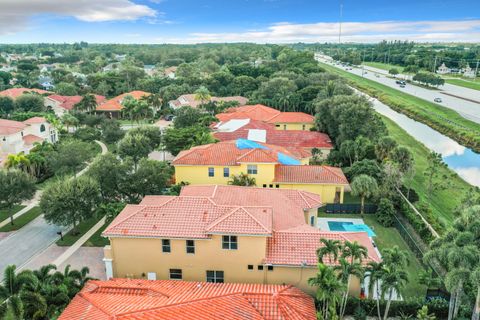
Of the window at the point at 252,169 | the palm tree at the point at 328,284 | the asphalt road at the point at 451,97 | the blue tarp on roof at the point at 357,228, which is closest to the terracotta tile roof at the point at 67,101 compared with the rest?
the window at the point at 252,169

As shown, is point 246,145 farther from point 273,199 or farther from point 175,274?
point 175,274

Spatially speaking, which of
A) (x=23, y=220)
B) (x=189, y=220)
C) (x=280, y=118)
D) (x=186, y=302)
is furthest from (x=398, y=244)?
(x=280, y=118)

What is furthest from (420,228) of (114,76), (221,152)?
(114,76)

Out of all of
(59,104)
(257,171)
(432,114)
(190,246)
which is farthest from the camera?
(59,104)

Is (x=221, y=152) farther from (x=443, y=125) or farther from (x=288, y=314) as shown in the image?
(x=443, y=125)

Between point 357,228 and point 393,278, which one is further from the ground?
point 393,278

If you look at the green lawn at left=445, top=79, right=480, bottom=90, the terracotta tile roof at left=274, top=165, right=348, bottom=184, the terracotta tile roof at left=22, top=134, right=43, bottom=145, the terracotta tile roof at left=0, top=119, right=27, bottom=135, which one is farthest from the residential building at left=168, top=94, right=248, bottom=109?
the green lawn at left=445, top=79, right=480, bottom=90

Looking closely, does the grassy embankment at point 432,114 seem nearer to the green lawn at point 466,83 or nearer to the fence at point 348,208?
the green lawn at point 466,83

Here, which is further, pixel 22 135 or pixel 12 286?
pixel 22 135
